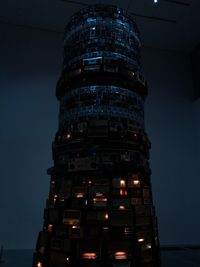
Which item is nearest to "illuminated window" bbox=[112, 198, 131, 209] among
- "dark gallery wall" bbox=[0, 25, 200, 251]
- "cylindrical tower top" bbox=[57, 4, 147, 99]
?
"cylindrical tower top" bbox=[57, 4, 147, 99]

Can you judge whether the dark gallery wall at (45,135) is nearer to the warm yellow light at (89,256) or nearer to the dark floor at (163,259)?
the dark floor at (163,259)

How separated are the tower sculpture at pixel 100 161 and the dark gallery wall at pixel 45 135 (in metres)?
2.99

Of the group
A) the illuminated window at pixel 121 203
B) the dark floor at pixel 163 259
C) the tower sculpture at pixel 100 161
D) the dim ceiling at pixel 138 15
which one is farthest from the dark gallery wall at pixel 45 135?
the illuminated window at pixel 121 203

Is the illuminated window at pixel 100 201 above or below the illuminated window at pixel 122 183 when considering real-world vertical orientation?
below

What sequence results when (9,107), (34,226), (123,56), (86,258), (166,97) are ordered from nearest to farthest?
(86,258)
(123,56)
(34,226)
(9,107)
(166,97)

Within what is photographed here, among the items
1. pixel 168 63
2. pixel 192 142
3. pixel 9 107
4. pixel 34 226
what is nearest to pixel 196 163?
pixel 192 142

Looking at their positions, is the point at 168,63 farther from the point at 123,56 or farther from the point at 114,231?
the point at 114,231

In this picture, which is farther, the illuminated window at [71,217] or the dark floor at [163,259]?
the dark floor at [163,259]

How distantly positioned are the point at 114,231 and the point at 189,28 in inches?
218

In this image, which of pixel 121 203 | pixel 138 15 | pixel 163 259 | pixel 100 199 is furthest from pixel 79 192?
pixel 138 15

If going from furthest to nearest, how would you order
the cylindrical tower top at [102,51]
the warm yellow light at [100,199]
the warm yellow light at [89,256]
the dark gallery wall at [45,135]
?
the dark gallery wall at [45,135], the cylindrical tower top at [102,51], the warm yellow light at [100,199], the warm yellow light at [89,256]

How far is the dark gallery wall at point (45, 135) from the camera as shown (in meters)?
4.47

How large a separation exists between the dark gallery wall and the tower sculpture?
9.82ft

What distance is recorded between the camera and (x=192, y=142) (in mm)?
5711
